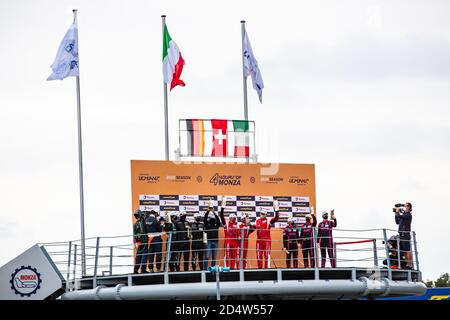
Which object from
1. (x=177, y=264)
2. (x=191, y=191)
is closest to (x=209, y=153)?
(x=191, y=191)

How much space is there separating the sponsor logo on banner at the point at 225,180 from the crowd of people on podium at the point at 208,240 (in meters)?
3.28

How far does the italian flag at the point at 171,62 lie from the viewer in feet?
111

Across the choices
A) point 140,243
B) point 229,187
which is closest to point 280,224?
point 229,187

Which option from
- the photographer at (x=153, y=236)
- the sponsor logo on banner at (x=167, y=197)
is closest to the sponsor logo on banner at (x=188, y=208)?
the sponsor logo on banner at (x=167, y=197)

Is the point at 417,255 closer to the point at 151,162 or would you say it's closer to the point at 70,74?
the point at 151,162

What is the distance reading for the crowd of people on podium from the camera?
25188mm

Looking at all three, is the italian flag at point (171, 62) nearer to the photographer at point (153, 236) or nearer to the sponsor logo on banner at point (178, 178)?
the sponsor logo on banner at point (178, 178)

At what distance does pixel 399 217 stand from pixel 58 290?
9156mm

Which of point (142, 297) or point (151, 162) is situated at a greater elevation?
point (151, 162)

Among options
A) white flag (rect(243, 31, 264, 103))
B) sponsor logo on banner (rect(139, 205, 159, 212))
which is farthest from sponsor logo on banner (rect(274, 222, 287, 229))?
white flag (rect(243, 31, 264, 103))

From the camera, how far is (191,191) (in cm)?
2986

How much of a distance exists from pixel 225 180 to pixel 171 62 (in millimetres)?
5685

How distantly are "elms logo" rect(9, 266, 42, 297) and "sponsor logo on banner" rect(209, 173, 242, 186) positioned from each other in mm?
6257
